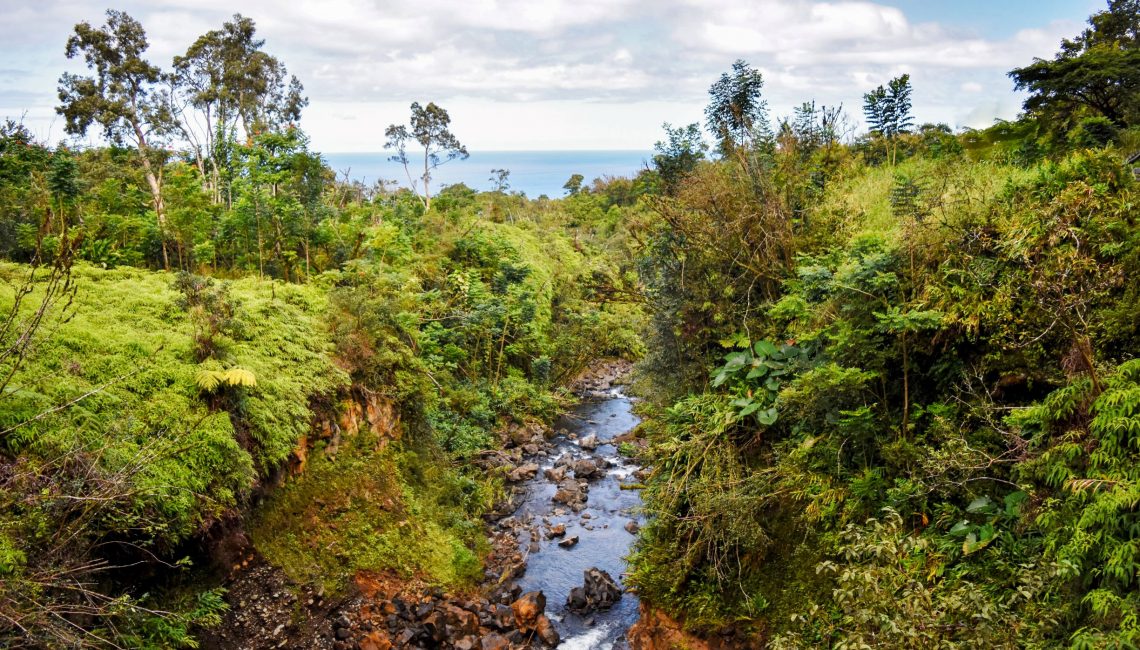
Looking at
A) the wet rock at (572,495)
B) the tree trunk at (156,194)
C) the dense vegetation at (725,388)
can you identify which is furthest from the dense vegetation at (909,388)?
the tree trunk at (156,194)

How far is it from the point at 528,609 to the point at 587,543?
304cm

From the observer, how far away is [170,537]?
703 cm

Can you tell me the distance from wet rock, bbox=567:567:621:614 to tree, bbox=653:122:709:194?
307 inches

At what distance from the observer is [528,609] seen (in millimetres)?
10820

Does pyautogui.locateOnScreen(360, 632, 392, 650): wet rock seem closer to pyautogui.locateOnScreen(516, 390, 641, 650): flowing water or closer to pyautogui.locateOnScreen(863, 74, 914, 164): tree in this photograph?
pyautogui.locateOnScreen(516, 390, 641, 650): flowing water

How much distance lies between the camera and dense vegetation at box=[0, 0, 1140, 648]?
15.9 ft

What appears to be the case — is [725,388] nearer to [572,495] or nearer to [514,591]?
[514,591]

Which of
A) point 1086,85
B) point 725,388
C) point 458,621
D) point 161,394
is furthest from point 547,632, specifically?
point 1086,85

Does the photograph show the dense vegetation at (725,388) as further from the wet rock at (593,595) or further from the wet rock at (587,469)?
the wet rock at (587,469)

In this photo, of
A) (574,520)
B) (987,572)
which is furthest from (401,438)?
(987,572)

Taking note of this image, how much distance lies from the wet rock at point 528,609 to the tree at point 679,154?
828 cm

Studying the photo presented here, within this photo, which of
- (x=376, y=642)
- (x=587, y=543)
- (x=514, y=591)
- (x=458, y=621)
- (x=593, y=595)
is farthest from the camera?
(x=587, y=543)

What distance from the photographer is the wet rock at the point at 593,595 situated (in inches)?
445

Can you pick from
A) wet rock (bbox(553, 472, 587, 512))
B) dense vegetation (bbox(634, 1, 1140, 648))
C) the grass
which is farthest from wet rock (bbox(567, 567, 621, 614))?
the grass
